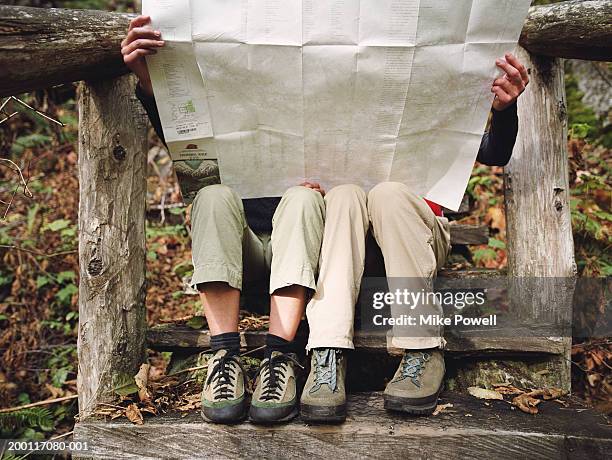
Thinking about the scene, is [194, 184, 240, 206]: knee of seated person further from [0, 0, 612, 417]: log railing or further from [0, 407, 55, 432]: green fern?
[0, 407, 55, 432]: green fern

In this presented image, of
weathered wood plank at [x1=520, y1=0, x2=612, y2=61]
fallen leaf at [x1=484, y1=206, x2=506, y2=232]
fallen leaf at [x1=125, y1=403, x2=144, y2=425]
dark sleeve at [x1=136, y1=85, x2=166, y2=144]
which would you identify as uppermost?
weathered wood plank at [x1=520, y1=0, x2=612, y2=61]

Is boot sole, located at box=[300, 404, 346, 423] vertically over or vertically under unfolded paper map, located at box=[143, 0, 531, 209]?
under

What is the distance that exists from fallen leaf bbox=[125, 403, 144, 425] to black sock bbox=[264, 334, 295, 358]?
0.47 m

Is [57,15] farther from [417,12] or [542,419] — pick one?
[542,419]

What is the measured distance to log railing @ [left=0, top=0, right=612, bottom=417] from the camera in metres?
2.02

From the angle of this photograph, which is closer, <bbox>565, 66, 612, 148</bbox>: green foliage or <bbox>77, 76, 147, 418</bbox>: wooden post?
<bbox>77, 76, 147, 418</bbox>: wooden post

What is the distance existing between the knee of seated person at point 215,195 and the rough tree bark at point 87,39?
567 mm

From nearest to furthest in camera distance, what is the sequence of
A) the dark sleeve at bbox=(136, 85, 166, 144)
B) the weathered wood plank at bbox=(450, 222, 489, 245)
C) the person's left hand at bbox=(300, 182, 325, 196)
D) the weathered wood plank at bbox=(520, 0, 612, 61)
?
the weathered wood plank at bbox=(520, 0, 612, 61) → the dark sleeve at bbox=(136, 85, 166, 144) → the person's left hand at bbox=(300, 182, 325, 196) → the weathered wood plank at bbox=(450, 222, 489, 245)

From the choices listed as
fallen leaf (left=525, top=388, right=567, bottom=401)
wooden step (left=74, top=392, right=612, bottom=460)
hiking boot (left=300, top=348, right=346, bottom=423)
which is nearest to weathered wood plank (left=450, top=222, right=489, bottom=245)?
fallen leaf (left=525, top=388, right=567, bottom=401)

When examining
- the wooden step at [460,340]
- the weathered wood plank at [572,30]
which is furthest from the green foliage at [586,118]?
the wooden step at [460,340]

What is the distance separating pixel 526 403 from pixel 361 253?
29.1 inches

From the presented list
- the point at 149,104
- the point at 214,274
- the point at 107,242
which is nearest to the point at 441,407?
the point at 214,274

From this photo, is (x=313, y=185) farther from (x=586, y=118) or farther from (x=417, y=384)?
(x=586, y=118)

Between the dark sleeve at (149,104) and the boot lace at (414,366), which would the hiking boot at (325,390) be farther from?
the dark sleeve at (149,104)
